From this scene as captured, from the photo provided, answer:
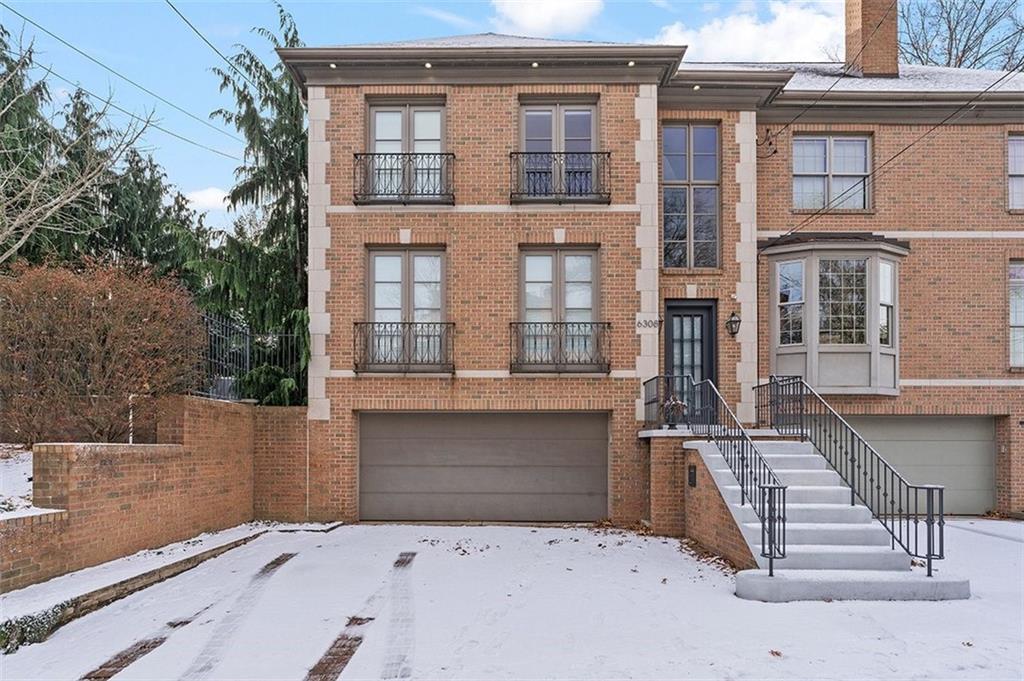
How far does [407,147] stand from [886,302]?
8.81 m

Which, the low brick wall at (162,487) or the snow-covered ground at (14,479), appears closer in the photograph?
the low brick wall at (162,487)

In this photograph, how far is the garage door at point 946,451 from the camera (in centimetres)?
1382

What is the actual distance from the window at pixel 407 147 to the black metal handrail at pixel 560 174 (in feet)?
4.49

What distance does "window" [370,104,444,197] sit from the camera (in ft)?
42.4

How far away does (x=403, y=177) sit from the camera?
12938 mm

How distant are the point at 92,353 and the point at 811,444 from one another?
9.32m

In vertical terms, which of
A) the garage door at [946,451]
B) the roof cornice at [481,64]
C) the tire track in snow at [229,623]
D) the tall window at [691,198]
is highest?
the roof cornice at [481,64]

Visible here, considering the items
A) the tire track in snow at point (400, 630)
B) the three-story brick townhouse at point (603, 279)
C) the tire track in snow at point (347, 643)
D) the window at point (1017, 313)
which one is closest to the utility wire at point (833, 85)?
the three-story brick townhouse at point (603, 279)

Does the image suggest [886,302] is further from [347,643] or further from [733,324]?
[347,643]

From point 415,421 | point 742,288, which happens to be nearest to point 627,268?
point 742,288

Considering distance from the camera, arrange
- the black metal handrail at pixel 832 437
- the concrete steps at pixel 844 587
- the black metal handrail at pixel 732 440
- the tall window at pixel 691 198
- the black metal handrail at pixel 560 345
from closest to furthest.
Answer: the concrete steps at pixel 844 587 < the black metal handrail at pixel 732 440 < the black metal handrail at pixel 832 437 < the black metal handrail at pixel 560 345 < the tall window at pixel 691 198

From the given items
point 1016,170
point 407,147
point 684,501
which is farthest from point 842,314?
point 407,147

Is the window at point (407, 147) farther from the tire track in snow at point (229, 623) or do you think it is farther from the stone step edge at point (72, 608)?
the stone step edge at point (72, 608)

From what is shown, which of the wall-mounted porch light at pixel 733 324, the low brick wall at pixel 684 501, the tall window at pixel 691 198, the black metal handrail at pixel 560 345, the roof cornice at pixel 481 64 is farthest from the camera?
the tall window at pixel 691 198
